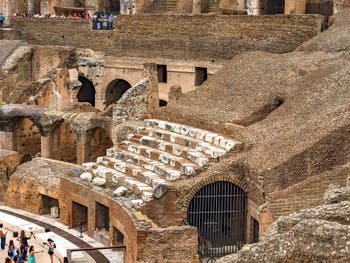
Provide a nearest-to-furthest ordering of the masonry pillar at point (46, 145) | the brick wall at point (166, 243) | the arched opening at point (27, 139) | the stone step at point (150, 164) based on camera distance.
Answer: the brick wall at point (166, 243), the stone step at point (150, 164), the masonry pillar at point (46, 145), the arched opening at point (27, 139)

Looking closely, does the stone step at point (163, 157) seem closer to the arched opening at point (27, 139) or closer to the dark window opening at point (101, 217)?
the dark window opening at point (101, 217)

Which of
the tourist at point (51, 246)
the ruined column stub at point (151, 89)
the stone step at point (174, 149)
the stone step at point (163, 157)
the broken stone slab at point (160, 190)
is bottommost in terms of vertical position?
the tourist at point (51, 246)

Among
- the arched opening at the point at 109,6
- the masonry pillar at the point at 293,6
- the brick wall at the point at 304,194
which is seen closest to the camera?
the brick wall at the point at 304,194

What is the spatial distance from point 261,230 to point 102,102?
19324 mm

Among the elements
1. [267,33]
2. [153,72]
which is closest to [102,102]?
[153,72]

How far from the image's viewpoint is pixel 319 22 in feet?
90.5

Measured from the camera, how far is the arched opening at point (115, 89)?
35059 millimetres

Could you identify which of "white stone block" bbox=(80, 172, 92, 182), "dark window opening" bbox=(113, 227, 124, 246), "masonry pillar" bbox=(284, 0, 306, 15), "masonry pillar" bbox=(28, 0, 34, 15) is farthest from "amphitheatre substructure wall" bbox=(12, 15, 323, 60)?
"dark window opening" bbox=(113, 227, 124, 246)

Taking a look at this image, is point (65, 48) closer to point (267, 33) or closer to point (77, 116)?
point (77, 116)

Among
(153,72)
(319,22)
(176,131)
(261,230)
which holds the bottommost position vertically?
(261,230)

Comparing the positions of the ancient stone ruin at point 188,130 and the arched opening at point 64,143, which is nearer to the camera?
the ancient stone ruin at point 188,130

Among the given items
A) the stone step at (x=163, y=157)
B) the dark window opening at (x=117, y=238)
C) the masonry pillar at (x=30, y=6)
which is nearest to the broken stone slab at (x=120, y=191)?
the dark window opening at (x=117, y=238)

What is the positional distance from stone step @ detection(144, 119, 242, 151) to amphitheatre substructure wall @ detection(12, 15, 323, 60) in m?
6.47

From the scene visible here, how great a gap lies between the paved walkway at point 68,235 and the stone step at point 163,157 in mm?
3114
